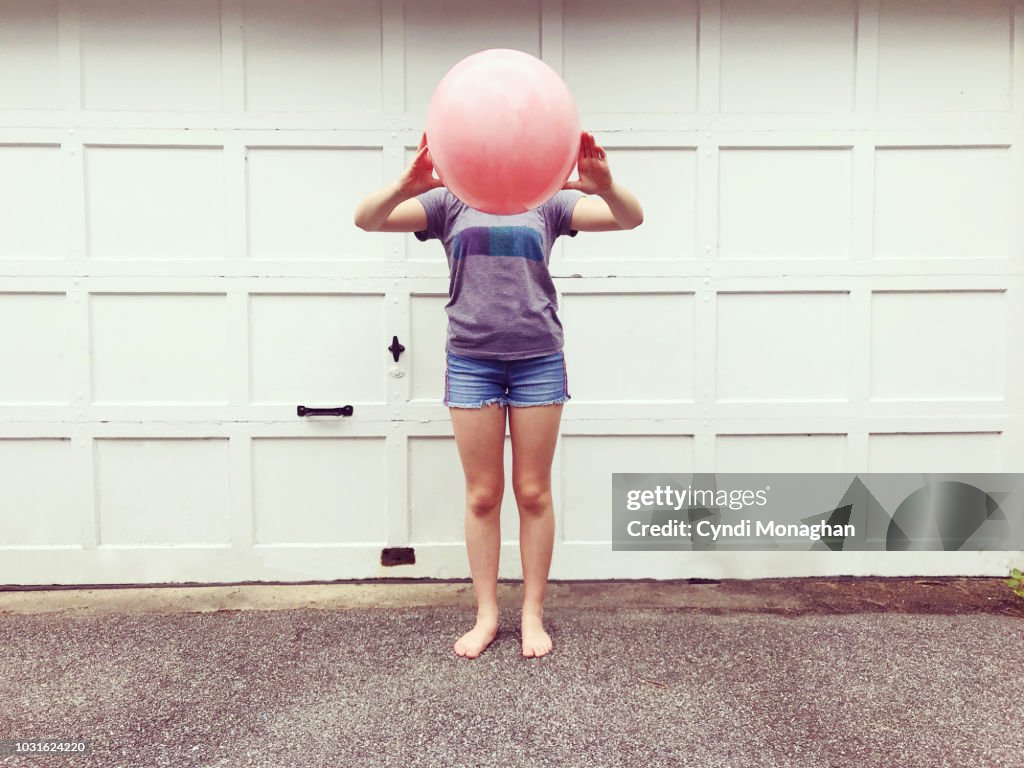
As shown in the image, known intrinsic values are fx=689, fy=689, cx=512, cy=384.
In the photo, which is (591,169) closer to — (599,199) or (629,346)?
(599,199)

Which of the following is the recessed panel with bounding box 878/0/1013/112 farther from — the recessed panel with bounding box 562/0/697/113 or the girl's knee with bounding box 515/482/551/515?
the girl's knee with bounding box 515/482/551/515

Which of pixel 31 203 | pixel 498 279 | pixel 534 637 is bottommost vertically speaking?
pixel 534 637

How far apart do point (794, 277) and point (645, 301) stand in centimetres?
57

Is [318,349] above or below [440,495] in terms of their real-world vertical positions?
above

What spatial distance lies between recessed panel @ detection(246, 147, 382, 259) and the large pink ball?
1.07m

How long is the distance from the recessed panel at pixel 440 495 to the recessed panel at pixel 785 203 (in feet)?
3.91

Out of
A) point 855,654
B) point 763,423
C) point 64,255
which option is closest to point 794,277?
point 763,423

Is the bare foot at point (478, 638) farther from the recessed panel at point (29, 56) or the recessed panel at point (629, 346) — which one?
the recessed panel at point (29, 56)

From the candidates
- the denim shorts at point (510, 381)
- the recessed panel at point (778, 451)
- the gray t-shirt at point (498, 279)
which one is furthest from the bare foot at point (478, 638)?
the recessed panel at point (778, 451)

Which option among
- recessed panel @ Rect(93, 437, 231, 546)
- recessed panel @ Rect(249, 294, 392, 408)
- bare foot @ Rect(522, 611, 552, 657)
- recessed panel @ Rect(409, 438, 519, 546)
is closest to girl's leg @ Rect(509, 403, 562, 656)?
bare foot @ Rect(522, 611, 552, 657)

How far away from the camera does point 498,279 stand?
6.23 ft

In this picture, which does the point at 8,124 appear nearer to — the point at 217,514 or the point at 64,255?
the point at 64,255

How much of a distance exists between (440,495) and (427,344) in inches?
22.8

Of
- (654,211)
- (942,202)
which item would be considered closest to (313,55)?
(654,211)
